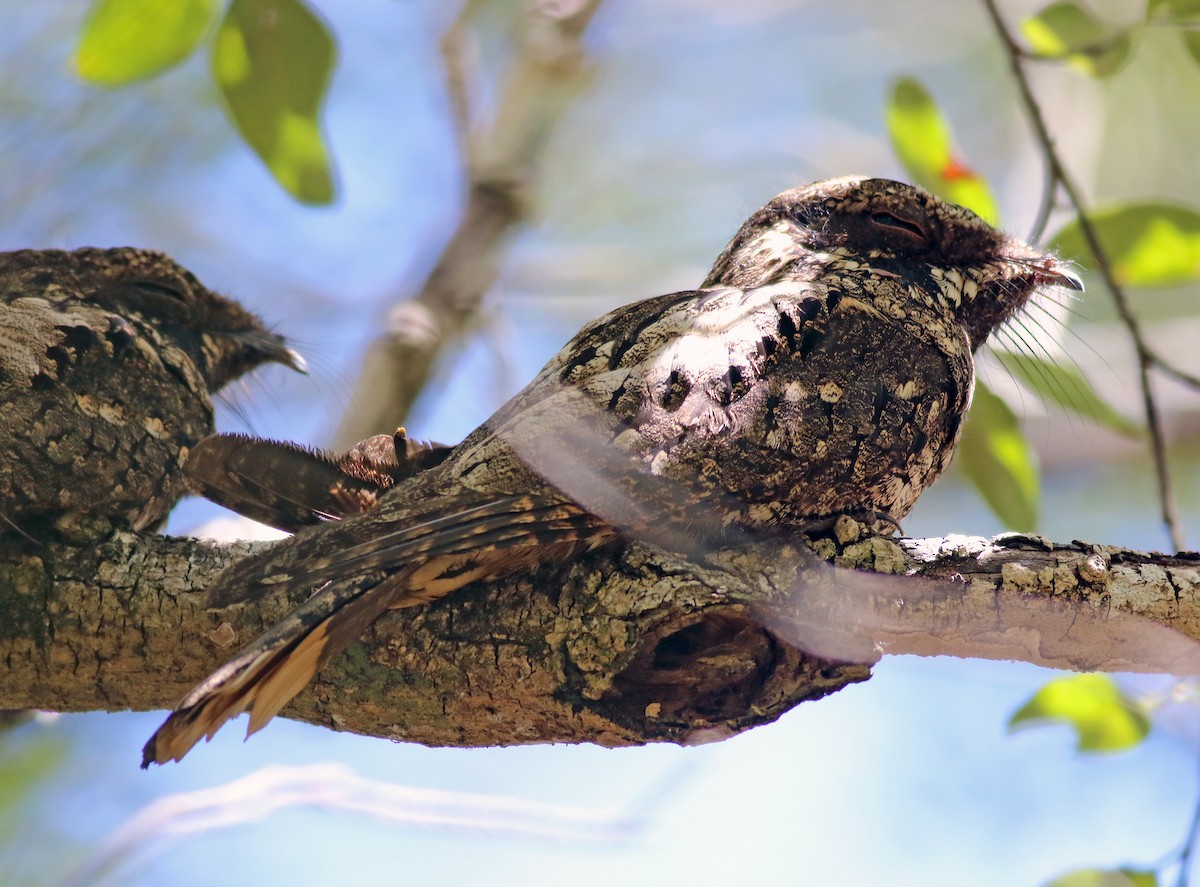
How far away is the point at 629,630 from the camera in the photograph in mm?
2195

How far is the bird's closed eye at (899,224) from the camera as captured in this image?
2.99 metres

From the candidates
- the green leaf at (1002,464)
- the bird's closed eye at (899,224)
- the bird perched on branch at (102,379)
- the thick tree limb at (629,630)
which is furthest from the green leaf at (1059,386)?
the bird perched on branch at (102,379)

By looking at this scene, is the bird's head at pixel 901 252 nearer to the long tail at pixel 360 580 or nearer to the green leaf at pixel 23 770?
the long tail at pixel 360 580

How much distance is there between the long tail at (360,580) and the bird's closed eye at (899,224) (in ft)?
4.30

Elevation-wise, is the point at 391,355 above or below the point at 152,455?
below

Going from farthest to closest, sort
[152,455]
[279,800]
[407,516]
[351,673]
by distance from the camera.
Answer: [279,800]
[152,455]
[351,673]
[407,516]

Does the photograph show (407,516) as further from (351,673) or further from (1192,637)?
(1192,637)

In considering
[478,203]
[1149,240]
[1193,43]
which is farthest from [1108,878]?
[478,203]

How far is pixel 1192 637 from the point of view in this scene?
7.27 feet

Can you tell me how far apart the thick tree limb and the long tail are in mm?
125

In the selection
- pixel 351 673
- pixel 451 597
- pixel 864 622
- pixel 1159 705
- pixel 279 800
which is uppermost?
pixel 864 622

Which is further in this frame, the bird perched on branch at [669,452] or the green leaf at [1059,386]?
the green leaf at [1059,386]

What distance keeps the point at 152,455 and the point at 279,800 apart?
1.78 meters

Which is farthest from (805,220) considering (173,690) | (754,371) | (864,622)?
(173,690)
